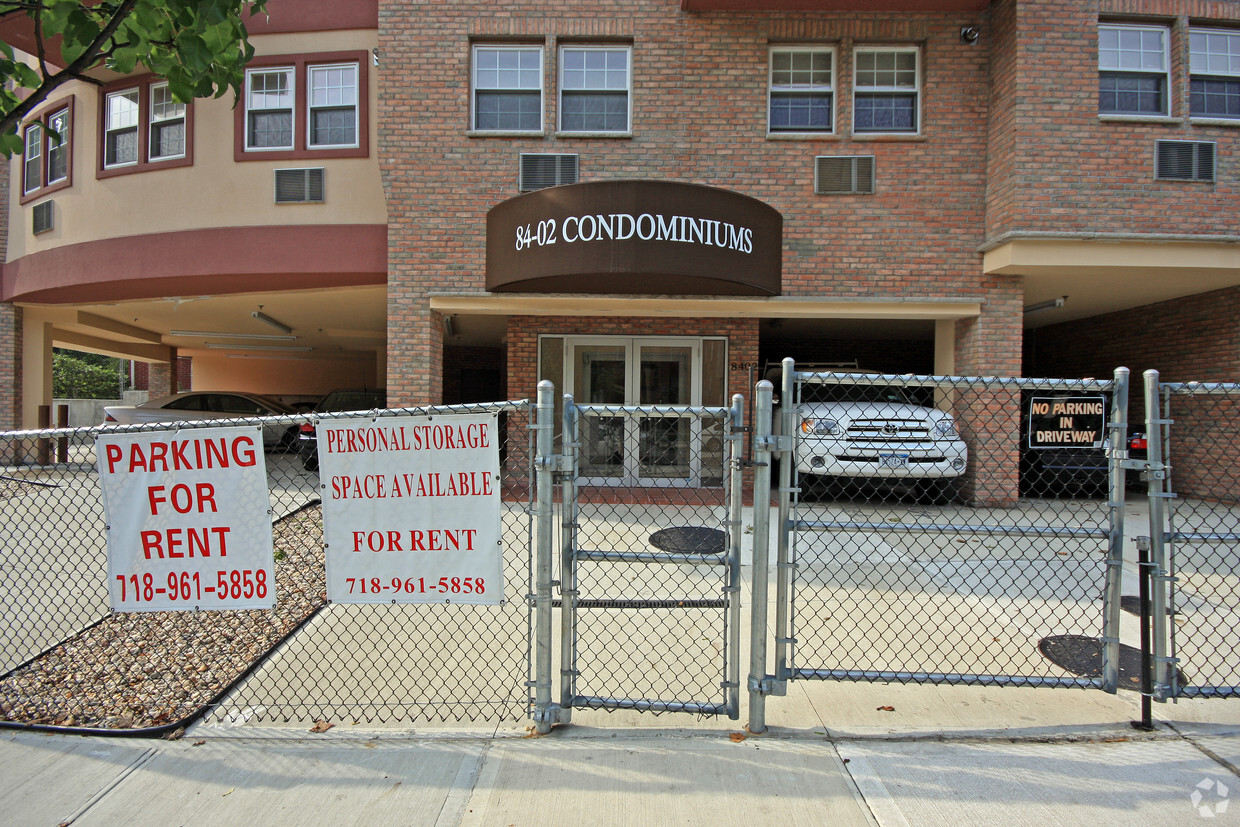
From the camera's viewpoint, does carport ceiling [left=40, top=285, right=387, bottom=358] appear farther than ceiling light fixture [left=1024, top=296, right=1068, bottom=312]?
Yes

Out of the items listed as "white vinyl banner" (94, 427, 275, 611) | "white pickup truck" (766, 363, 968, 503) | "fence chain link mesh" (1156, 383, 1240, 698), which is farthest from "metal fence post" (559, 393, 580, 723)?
"white pickup truck" (766, 363, 968, 503)

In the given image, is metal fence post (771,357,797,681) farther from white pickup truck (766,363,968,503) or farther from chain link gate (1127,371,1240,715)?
white pickup truck (766,363,968,503)

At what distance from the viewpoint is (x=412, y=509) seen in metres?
2.95

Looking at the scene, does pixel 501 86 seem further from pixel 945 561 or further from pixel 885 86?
pixel 945 561

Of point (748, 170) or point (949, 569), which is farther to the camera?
point (748, 170)

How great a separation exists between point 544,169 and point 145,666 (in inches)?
286

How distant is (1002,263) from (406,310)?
8.00m

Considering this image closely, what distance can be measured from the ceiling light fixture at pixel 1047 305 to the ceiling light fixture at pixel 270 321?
13.4m

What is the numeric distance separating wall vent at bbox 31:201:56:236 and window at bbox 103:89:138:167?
146 centimetres

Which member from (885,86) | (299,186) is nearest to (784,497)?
(885,86)

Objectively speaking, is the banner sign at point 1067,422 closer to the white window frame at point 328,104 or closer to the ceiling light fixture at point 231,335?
the white window frame at point 328,104

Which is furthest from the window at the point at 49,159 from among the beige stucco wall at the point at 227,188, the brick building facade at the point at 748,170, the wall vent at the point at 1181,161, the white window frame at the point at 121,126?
the wall vent at the point at 1181,161

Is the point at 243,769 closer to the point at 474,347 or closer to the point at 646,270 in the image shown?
the point at 646,270

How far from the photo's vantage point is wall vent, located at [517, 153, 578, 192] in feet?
28.8
